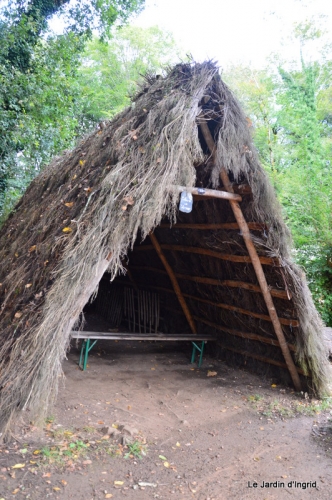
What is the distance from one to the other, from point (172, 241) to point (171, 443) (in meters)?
3.59

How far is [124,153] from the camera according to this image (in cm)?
394

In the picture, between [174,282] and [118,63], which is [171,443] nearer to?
[174,282]

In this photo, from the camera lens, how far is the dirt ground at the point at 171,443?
3.03 metres

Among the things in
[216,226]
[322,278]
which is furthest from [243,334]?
[322,278]

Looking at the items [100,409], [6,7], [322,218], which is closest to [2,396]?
[100,409]

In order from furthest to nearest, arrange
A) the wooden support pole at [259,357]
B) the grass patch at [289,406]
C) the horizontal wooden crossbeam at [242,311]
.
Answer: the wooden support pole at [259,357]
the horizontal wooden crossbeam at [242,311]
the grass patch at [289,406]

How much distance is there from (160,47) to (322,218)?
62.4 feet

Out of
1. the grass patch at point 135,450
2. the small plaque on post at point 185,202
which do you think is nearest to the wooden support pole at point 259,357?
the grass patch at point 135,450

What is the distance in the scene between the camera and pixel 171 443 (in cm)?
382

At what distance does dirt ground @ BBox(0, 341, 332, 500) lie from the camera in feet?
9.93

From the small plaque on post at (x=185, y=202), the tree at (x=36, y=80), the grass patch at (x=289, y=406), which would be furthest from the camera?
the tree at (x=36, y=80)

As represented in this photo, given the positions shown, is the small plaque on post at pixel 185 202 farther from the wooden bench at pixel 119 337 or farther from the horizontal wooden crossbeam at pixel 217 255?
the wooden bench at pixel 119 337

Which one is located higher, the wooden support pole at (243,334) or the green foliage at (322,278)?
the green foliage at (322,278)

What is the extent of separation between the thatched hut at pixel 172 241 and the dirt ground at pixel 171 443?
0.45 meters
